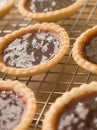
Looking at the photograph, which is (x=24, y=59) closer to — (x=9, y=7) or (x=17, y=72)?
(x=17, y=72)

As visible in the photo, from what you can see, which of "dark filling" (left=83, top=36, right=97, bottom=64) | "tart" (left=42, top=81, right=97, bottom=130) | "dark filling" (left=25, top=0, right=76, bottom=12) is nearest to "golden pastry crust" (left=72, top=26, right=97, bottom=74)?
"dark filling" (left=83, top=36, right=97, bottom=64)

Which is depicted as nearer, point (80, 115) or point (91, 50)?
point (80, 115)

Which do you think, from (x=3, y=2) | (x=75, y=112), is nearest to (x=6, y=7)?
(x=3, y=2)

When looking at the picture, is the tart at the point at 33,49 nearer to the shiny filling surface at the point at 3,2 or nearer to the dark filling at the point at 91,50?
the dark filling at the point at 91,50

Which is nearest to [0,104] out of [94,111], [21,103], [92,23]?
[21,103]

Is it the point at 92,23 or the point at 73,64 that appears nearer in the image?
the point at 73,64

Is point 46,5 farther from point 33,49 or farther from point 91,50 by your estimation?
point 91,50
